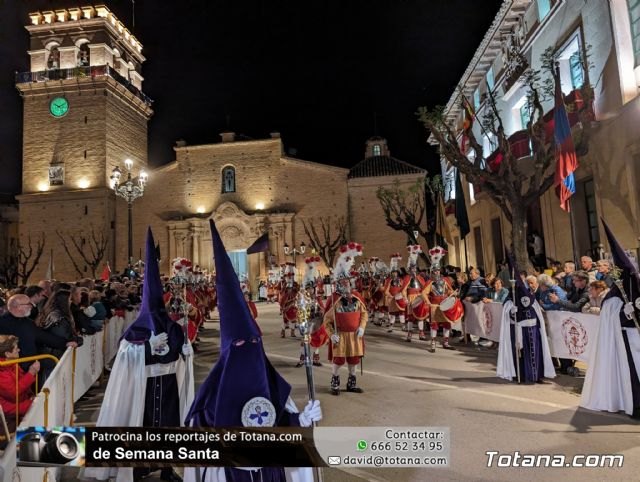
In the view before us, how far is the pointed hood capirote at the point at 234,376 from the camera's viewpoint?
279cm

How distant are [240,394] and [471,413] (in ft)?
13.6

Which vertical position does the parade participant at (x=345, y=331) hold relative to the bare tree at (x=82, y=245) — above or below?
below

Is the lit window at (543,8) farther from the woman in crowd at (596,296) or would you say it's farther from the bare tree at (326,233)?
the bare tree at (326,233)

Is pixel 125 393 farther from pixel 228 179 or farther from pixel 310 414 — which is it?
pixel 228 179

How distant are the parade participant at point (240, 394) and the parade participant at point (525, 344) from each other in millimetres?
5795

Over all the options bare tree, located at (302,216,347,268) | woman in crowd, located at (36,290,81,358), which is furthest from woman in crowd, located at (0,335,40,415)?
bare tree, located at (302,216,347,268)

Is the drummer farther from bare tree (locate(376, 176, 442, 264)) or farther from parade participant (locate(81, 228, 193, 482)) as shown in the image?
parade participant (locate(81, 228, 193, 482))

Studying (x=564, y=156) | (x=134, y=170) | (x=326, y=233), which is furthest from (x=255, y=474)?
(x=134, y=170)

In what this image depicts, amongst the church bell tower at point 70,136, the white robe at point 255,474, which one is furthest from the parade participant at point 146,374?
the church bell tower at point 70,136

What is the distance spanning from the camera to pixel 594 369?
5832 mm

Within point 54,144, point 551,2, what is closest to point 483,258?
point 551,2

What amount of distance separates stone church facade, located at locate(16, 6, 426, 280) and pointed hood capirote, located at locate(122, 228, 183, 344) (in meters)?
30.7

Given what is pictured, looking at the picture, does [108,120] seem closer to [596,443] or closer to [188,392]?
[188,392]

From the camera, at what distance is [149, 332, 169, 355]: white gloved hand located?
422cm
